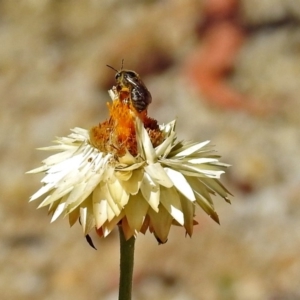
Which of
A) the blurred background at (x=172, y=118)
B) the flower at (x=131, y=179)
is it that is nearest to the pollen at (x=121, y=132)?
the flower at (x=131, y=179)

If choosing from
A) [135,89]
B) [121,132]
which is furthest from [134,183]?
[135,89]

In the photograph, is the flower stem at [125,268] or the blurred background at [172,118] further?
the blurred background at [172,118]

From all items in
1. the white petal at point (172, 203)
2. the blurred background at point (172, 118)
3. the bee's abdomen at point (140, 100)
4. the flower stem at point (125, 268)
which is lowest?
the flower stem at point (125, 268)

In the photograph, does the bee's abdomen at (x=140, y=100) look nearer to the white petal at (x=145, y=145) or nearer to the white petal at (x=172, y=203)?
the white petal at (x=145, y=145)

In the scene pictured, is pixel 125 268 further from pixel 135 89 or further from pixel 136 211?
pixel 135 89

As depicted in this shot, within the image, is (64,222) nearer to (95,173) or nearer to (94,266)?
(94,266)
